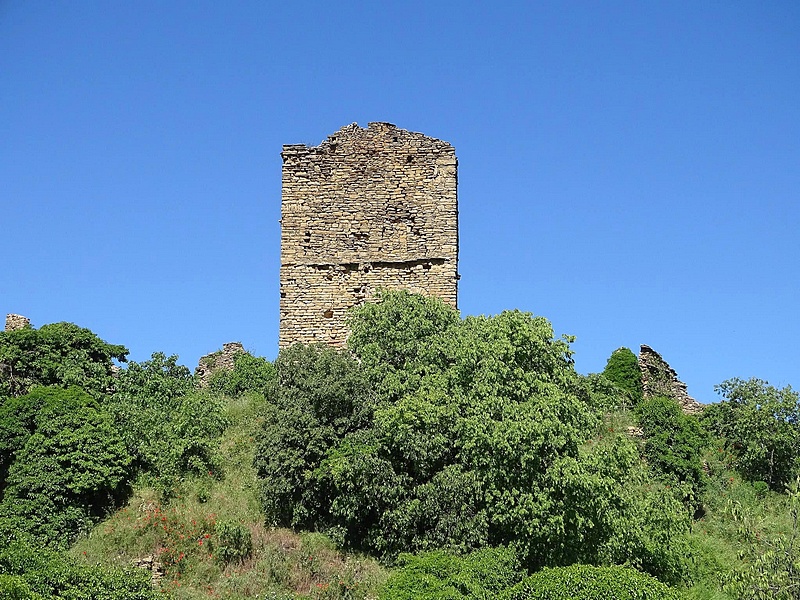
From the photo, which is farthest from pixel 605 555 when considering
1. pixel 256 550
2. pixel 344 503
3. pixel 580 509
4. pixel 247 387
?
pixel 247 387

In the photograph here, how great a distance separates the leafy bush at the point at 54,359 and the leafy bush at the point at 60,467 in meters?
1.90

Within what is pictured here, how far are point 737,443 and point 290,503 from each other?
440 inches

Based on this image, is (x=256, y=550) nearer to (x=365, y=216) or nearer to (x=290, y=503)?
(x=290, y=503)

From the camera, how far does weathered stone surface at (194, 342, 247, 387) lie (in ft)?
88.0

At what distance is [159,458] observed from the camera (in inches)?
754

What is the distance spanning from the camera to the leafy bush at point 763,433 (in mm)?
23500

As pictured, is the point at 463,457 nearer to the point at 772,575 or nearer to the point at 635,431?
the point at 772,575

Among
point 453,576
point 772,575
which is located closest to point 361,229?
point 453,576

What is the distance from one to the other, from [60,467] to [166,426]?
2394 mm

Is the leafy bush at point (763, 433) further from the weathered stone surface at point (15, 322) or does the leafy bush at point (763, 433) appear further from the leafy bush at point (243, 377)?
the weathered stone surface at point (15, 322)

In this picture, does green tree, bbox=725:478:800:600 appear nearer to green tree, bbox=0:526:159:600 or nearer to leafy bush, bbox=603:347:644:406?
green tree, bbox=0:526:159:600

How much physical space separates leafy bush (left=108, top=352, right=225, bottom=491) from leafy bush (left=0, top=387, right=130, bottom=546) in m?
0.59

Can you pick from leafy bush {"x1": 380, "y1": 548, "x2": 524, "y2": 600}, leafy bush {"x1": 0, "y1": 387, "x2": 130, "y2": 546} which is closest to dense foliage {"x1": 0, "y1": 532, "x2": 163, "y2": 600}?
leafy bush {"x1": 0, "y1": 387, "x2": 130, "y2": 546}

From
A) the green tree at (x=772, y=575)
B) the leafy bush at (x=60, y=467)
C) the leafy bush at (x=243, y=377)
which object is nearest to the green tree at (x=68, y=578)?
the leafy bush at (x=60, y=467)
